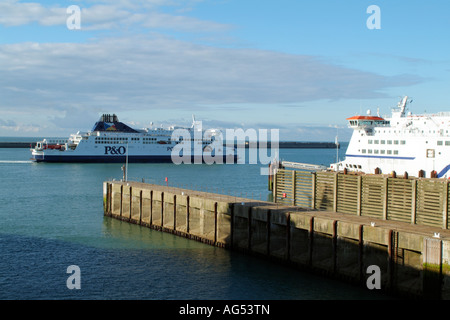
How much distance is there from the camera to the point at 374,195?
1179 inches

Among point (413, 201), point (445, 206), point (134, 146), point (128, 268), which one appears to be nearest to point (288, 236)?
point (413, 201)

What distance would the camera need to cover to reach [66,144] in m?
124

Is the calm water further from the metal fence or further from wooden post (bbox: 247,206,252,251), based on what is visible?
the metal fence

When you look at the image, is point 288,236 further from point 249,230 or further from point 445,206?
point 445,206

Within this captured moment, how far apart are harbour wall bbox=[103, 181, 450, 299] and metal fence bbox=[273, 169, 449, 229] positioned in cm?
173

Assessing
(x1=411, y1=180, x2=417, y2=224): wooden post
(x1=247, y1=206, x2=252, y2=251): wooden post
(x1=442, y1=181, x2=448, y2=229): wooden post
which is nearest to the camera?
(x1=442, y1=181, x2=448, y2=229): wooden post

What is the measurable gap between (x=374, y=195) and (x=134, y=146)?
350 ft

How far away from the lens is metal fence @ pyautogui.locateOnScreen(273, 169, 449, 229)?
2622 cm

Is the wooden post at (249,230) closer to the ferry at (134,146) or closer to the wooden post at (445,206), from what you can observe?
the wooden post at (445,206)

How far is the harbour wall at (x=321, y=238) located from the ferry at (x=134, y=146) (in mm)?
84603

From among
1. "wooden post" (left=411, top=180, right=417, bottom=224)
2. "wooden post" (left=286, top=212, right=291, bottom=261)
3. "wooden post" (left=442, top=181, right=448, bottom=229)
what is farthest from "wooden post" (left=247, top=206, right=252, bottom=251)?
"wooden post" (left=442, top=181, right=448, bottom=229)

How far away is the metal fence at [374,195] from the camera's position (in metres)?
26.2

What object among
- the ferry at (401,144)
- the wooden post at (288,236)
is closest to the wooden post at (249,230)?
the wooden post at (288,236)
